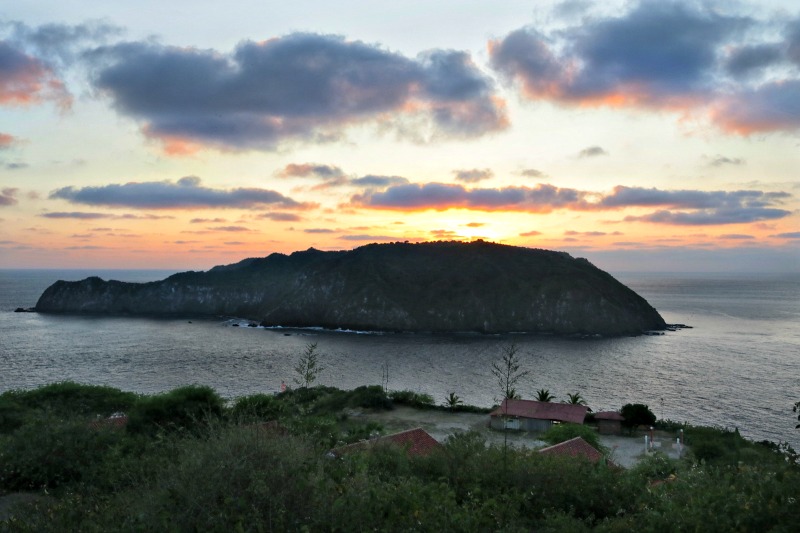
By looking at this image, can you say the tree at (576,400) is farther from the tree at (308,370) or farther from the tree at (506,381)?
the tree at (308,370)

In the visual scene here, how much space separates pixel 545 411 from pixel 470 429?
11999 mm

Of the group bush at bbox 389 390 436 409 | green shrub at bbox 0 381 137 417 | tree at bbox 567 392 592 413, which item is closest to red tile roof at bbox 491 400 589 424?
tree at bbox 567 392 592 413

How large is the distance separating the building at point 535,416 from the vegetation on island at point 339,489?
96.8 ft

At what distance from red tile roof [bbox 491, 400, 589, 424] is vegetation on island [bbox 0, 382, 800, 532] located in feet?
98.7

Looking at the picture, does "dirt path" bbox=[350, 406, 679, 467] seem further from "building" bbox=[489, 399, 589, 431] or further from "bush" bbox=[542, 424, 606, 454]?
"bush" bbox=[542, 424, 606, 454]

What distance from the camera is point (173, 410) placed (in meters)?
26.8

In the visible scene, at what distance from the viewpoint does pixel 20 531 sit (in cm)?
953

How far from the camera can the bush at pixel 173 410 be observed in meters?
24.9

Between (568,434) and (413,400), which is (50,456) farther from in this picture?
(413,400)

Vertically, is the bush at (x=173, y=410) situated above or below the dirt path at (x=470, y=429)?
Result: above

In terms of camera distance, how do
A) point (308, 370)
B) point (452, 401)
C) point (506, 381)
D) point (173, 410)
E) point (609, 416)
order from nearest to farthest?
1. point (173, 410)
2. point (308, 370)
3. point (609, 416)
4. point (452, 401)
5. point (506, 381)

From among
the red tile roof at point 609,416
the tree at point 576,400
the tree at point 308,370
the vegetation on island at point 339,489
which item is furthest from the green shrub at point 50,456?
the tree at point 576,400

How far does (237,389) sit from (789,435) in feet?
189

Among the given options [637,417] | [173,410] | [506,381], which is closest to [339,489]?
[173,410]
